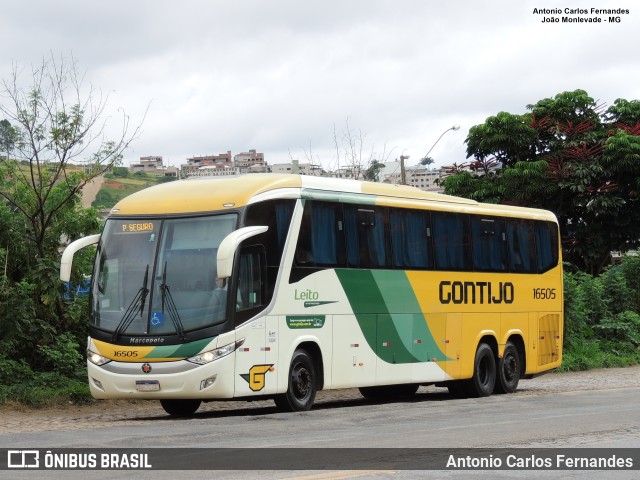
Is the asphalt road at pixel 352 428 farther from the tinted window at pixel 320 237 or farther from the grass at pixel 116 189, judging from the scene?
the grass at pixel 116 189

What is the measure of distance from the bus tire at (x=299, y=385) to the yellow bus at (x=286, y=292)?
0.03 m

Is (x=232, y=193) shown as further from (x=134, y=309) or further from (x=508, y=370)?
(x=508, y=370)

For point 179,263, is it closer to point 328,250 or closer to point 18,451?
point 328,250

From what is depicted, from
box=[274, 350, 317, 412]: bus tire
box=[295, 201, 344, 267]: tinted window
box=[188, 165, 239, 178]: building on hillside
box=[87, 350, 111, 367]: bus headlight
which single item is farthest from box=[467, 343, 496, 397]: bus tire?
box=[87, 350, 111, 367]: bus headlight

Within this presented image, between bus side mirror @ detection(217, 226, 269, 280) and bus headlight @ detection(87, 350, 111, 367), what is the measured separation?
219cm

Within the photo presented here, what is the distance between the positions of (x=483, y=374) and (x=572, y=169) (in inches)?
801

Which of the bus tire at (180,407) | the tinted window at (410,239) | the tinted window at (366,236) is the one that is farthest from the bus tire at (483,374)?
the bus tire at (180,407)

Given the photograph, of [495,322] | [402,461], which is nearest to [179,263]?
[402,461]

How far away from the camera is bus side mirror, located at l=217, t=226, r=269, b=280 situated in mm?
16750

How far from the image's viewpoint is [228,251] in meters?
16.9

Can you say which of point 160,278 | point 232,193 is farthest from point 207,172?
point 160,278

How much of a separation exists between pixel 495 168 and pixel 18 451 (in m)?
35.6

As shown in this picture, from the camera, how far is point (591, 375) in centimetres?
3119

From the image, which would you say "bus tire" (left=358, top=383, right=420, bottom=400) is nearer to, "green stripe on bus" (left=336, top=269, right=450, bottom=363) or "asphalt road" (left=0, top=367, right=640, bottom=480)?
"asphalt road" (left=0, top=367, right=640, bottom=480)
